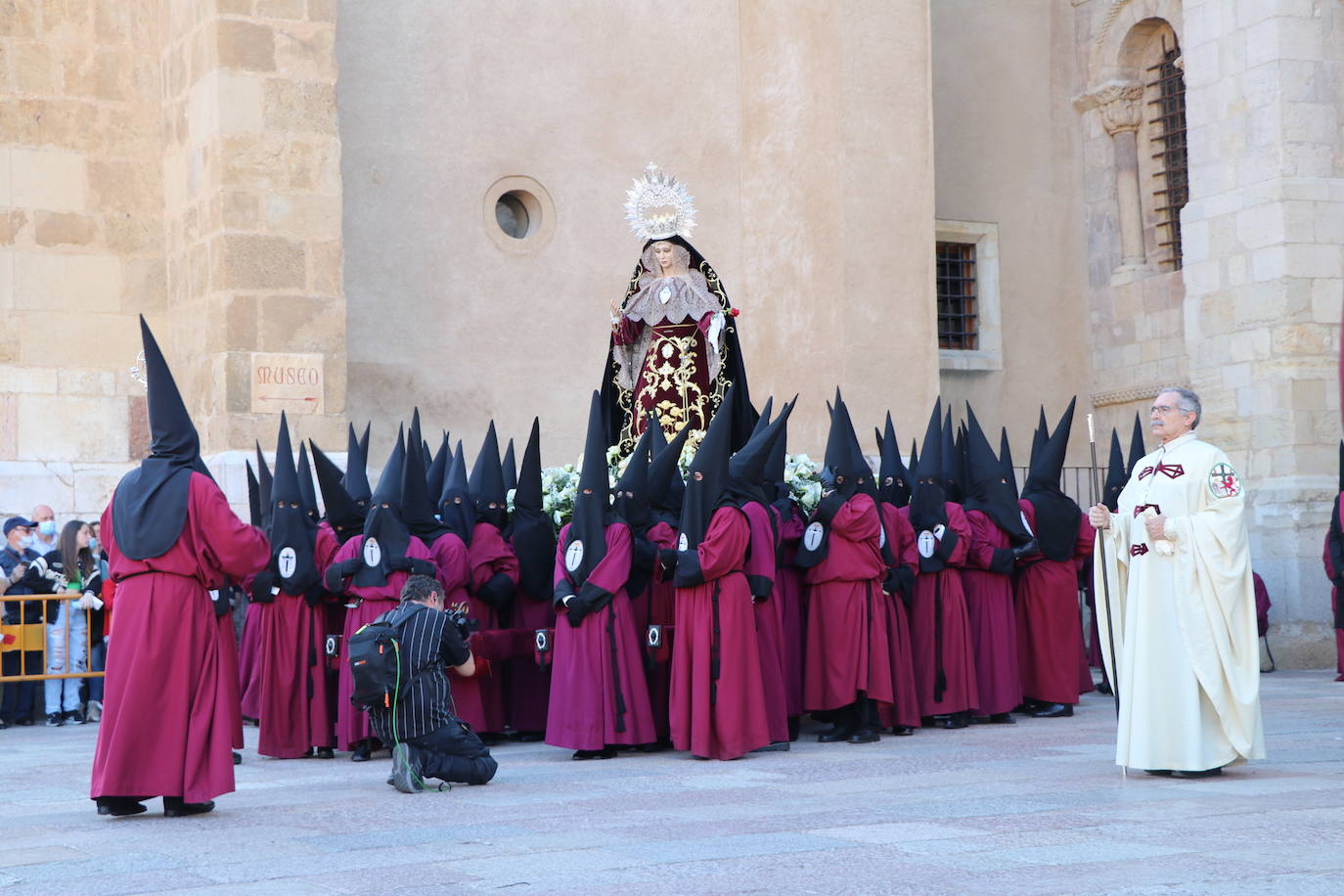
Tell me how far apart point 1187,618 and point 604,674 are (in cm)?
309

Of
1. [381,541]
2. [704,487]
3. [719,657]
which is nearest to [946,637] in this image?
[719,657]

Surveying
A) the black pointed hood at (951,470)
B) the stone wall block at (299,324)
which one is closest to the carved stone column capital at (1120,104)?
the black pointed hood at (951,470)

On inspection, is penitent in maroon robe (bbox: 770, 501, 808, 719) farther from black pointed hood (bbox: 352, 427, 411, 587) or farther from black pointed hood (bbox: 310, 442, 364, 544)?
black pointed hood (bbox: 310, 442, 364, 544)

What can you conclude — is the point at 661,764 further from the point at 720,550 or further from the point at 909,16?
the point at 909,16

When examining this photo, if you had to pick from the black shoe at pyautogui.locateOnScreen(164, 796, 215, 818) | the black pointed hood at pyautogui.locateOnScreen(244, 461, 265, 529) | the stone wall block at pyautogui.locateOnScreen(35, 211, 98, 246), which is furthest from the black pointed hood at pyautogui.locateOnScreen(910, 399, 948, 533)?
the stone wall block at pyautogui.locateOnScreen(35, 211, 98, 246)

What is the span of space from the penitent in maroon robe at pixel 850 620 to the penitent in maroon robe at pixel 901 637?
0.18 m

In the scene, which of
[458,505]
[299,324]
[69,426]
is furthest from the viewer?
[69,426]

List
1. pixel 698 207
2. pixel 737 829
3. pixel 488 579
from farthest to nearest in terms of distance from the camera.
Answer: pixel 698 207
pixel 488 579
pixel 737 829

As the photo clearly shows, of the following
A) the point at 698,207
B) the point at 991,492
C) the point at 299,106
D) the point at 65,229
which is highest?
the point at 299,106

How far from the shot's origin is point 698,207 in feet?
58.4

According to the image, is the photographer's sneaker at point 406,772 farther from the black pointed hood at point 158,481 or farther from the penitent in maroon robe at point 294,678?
the penitent in maroon robe at point 294,678

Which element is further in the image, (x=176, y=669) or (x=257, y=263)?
(x=257, y=263)

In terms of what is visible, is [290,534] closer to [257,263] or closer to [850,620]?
[850,620]

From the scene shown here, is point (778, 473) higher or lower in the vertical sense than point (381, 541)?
higher
